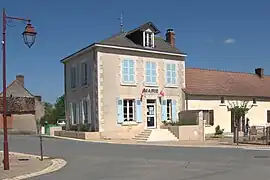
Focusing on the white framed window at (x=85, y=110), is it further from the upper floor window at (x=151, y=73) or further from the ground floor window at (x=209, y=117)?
the ground floor window at (x=209, y=117)

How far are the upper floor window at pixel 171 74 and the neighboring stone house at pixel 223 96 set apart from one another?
1.35 metres

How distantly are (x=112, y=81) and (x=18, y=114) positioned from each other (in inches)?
795

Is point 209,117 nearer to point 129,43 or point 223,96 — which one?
point 223,96

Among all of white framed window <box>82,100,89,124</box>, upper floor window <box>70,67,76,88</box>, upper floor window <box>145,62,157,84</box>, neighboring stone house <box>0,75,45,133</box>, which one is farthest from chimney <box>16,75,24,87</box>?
upper floor window <box>145,62,157,84</box>

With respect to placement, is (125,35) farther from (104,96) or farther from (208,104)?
(208,104)

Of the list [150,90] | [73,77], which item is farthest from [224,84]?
[73,77]

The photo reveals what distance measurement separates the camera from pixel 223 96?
33375 mm

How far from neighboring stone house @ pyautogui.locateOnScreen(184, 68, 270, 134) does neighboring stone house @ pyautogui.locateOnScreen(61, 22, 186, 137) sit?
5.36ft

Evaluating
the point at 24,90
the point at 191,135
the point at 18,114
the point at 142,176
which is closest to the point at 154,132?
the point at 191,135

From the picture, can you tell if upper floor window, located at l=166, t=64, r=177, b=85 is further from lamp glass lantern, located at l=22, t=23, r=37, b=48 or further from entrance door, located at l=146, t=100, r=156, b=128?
lamp glass lantern, located at l=22, t=23, r=37, b=48

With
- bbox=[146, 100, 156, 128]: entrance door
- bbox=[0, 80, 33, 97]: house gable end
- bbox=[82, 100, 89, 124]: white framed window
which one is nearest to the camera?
bbox=[82, 100, 89, 124]: white framed window

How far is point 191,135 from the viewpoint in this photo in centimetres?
2719

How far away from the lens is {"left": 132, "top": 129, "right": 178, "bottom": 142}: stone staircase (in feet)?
86.3

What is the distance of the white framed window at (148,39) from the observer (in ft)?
98.0
